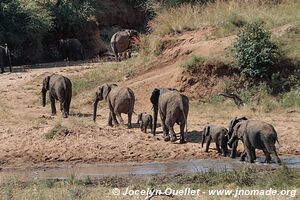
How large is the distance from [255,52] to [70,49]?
18720 mm

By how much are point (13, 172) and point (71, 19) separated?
26197mm

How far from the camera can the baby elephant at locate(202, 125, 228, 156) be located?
16.2 meters

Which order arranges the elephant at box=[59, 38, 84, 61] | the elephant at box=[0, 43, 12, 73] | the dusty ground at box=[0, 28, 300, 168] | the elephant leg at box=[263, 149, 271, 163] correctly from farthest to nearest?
the elephant at box=[59, 38, 84, 61], the elephant at box=[0, 43, 12, 73], the dusty ground at box=[0, 28, 300, 168], the elephant leg at box=[263, 149, 271, 163]

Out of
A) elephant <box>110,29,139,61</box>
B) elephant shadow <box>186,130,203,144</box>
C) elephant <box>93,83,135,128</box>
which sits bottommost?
elephant shadow <box>186,130,203,144</box>

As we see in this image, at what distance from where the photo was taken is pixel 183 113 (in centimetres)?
1731

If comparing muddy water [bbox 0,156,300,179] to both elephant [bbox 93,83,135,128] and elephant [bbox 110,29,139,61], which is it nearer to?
elephant [bbox 93,83,135,128]

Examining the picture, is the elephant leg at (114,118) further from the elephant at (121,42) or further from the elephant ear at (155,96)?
the elephant at (121,42)

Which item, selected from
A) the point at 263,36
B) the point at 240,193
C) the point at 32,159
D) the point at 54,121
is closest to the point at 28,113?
the point at 54,121

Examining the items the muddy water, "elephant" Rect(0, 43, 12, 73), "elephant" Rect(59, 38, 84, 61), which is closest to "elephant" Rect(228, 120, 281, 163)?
the muddy water

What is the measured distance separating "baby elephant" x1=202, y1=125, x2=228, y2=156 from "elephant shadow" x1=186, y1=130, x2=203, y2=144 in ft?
3.44

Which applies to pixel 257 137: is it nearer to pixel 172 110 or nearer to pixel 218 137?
pixel 218 137

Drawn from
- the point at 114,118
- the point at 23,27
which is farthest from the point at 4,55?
the point at 114,118

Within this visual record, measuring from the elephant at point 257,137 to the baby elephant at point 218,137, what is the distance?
62 cm

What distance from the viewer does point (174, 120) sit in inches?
687
